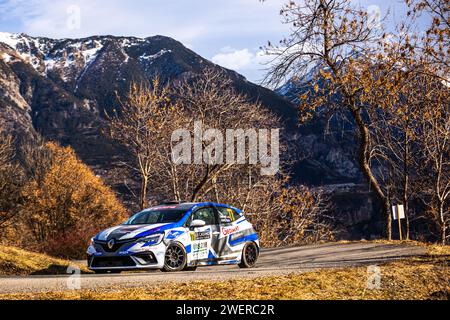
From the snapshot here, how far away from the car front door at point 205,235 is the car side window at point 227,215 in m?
0.16

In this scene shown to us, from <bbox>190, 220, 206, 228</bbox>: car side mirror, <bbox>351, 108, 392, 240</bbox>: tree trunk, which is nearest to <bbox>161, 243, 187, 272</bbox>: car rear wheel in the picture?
<bbox>190, 220, 206, 228</bbox>: car side mirror

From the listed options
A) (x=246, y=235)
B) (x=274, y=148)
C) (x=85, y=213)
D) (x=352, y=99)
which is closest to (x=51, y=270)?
(x=246, y=235)

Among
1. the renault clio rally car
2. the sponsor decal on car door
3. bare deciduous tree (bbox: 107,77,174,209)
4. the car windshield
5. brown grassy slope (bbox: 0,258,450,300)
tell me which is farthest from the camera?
bare deciduous tree (bbox: 107,77,174,209)

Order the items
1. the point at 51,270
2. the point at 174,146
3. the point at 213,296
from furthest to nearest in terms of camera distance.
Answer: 1. the point at 174,146
2. the point at 51,270
3. the point at 213,296

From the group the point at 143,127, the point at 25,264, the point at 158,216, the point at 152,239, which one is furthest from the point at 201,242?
the point at 143,127

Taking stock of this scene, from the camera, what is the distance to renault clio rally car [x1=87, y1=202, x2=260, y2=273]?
12.8 m

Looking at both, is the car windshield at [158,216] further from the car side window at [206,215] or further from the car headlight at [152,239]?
the car headlight at [152,239]

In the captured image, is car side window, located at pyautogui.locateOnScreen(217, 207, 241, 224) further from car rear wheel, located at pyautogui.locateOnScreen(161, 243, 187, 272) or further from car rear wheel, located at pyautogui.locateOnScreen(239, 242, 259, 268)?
car rear wheel, located at pyautogui.locateOnScreen(161, 243, 187, 272)

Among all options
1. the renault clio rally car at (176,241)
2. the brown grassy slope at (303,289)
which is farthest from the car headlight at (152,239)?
the brown grassy slope at (303,289)

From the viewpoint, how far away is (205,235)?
552 inches

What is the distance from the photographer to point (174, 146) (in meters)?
32.2

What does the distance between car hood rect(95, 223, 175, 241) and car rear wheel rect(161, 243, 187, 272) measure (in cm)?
47
